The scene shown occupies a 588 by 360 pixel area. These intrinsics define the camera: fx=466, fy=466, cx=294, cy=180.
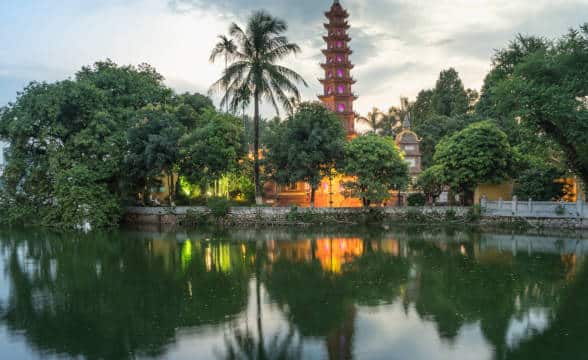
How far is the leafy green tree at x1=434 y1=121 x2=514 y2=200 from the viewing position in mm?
26109

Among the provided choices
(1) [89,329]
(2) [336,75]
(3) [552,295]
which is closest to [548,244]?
(3) [552,295]

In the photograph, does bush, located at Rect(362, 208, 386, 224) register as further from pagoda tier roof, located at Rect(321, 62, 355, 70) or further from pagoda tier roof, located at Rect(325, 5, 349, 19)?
pagoda tier roof, located at Rect(325, 5, 349, 19)

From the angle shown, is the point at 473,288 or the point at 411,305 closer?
the point at 411,305

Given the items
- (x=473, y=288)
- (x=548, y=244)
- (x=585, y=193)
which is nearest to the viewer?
(x=473, y=288)

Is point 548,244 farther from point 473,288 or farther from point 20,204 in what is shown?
point 20,204

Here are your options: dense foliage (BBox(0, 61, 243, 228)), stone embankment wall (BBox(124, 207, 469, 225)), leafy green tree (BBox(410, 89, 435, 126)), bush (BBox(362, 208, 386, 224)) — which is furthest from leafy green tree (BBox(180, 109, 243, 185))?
leafy green tree (BBox(410, 89, 435, 126))

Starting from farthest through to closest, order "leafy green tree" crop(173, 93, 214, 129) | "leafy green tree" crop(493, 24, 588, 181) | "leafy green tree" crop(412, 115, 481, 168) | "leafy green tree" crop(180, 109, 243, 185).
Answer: "leafy green tree" crop(412, 115, 481, 168), "leafy green tree" crop(173, 93, 214, 129), "leafy green tree" crop(180, 109, 243, 185), "leafy green tree" crop(493, 24, 588, 181)

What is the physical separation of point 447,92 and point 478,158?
26.2 meters

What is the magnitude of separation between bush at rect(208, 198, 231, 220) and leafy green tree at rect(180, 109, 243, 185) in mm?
1348

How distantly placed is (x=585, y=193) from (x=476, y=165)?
5478 mm

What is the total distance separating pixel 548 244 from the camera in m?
19.2

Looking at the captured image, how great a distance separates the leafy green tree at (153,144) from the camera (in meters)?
27.3

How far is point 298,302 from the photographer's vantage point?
1040cm

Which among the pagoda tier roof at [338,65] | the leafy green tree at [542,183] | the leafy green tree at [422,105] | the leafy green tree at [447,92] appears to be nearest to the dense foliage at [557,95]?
the leafy green tree at [542,183]
